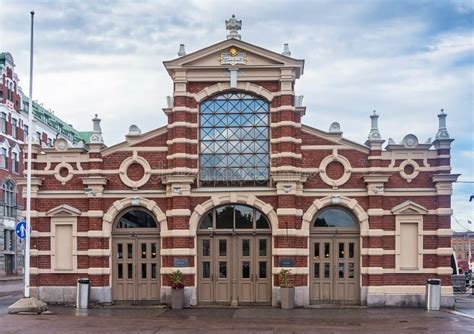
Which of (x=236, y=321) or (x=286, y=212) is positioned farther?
(x=286, y=212)

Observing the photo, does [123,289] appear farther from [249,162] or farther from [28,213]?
[249,162]

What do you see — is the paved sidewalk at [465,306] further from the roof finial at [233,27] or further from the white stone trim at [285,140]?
the roof finial at [233,27]

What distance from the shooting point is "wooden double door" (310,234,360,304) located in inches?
942

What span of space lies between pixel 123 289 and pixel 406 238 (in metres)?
10.8

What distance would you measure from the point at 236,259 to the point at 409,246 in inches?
254

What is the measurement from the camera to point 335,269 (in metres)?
24.0

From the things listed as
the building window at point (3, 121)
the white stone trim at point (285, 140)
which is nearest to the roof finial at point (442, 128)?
the white stone trim at point (285, 140)

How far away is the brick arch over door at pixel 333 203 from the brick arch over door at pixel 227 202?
121cm

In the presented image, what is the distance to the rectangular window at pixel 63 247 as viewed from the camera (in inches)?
961

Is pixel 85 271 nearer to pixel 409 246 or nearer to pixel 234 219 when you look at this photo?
pixel 234 219

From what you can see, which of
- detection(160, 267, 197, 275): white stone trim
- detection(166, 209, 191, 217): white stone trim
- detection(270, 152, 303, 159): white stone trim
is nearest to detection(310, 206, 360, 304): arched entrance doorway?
detection(270, 152, 303, 159): white stone trim

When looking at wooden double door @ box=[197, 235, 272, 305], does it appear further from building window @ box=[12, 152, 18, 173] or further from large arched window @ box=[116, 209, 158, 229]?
building window @ box=[12, 152, 18, 173]

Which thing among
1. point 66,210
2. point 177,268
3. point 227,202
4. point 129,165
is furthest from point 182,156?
point 66,210

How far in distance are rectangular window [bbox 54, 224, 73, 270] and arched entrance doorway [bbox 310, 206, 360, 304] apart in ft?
30.3
